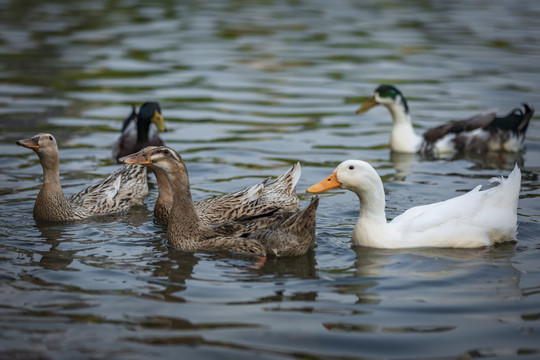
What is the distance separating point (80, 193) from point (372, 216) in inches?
163

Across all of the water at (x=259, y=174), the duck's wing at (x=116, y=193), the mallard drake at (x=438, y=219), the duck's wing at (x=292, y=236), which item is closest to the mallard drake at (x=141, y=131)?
the water at (x=259, y=174)

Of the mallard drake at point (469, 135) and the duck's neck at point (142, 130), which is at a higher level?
the duck's neck at point (142, 130)

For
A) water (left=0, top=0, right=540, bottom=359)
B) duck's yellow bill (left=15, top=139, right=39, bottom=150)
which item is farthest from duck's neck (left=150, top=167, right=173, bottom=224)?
duck's yellow bill (left=15, top=139, right=39, bottom=150)

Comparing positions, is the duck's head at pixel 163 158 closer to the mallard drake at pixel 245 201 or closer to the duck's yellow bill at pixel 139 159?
the duck's yellow bill at pixel 139 159

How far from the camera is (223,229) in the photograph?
848 cm

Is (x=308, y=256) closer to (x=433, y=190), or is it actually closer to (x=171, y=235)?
(x=171, y=235)

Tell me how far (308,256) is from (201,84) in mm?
10797

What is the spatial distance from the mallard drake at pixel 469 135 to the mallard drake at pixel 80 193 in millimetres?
4871

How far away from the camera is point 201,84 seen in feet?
60.0

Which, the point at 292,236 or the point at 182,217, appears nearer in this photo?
the point at 292,236

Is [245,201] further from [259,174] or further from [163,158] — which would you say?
[259,174]

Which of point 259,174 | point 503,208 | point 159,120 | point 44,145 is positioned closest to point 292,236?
point 503,208

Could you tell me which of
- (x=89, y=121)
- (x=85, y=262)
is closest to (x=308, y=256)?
(x=85, y=262)

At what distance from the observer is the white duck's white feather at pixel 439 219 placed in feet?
27.1
